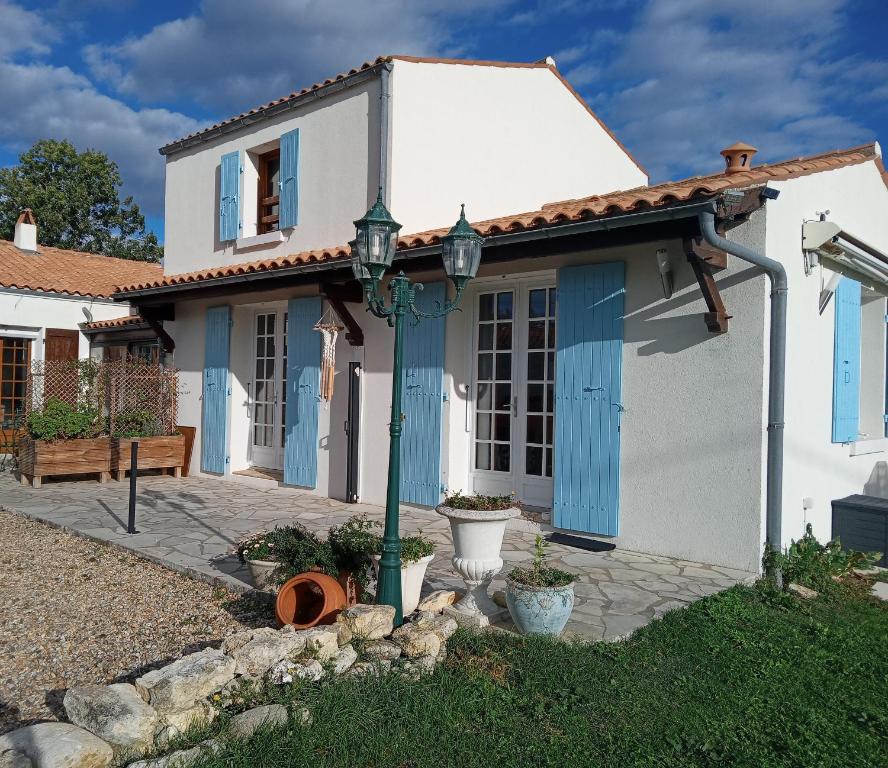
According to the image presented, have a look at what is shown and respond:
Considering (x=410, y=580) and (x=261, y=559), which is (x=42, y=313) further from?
(x=410, y=580)

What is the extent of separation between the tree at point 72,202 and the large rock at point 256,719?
27.8m

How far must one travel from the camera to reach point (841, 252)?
263 inches

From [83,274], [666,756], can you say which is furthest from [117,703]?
[83,274]

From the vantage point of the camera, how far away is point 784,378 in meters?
5.89

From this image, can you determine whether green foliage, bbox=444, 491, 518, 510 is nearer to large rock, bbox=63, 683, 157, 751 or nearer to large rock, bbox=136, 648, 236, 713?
large rock, bbox=136, 648, 236, 713

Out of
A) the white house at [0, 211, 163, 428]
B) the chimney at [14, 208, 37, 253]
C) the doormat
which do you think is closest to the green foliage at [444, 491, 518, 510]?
the doormat

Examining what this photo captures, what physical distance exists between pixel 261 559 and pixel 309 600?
621mm

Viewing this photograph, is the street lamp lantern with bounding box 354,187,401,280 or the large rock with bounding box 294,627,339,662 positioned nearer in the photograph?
the large rock with bounding box 294,627,339,662

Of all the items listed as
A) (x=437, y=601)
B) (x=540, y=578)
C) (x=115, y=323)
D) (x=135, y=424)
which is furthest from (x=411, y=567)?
(x=115, y=323)

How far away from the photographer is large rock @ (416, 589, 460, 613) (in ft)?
15.2

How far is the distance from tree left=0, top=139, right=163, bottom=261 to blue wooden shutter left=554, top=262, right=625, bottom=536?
25.7m

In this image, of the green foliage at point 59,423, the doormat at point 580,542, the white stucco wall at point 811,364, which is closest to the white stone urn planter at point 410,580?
the doormat at point 580,542

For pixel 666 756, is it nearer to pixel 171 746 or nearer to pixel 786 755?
pixel 786 755

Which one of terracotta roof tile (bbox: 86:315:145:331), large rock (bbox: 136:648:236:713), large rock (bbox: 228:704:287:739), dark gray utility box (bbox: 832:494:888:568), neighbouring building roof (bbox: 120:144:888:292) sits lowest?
large rock (bbox: 228:704:287:739)
